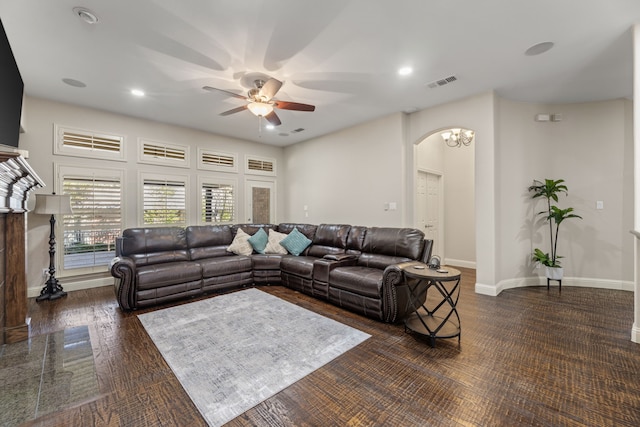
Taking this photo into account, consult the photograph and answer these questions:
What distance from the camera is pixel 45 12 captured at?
228 centimetres

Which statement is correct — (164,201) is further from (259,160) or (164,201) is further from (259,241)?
(259,160)

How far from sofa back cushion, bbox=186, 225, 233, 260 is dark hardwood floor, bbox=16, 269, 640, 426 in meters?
1.63

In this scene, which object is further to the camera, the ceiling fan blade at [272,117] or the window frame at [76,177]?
the window frame at [76,177]

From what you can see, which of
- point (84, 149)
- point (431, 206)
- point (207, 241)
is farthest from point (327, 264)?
point (84, 149)

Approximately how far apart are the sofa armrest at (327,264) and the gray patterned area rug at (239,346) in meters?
0.54

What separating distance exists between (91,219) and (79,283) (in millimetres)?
1047

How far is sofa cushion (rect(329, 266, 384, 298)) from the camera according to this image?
313 cm

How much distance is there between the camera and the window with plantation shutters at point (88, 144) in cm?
420

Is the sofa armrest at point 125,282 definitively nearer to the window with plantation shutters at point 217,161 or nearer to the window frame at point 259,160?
the window with plantation shutters at point 217,161

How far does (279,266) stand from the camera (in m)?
4.65

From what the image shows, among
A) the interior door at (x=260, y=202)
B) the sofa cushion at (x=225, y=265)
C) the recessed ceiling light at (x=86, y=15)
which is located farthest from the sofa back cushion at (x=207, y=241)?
the recessed ceiling light at (x=86, y=15)

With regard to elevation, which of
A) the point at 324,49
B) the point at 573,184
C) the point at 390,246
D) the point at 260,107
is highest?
the point at 324,49

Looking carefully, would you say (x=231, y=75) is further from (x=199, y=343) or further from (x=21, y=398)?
(x=21, y=398)

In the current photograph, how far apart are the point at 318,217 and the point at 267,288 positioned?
2.28 meters
